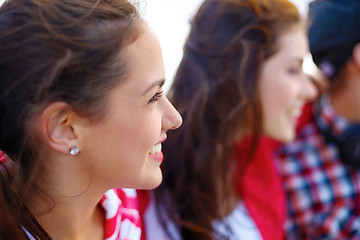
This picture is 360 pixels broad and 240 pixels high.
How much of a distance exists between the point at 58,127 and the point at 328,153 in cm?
120

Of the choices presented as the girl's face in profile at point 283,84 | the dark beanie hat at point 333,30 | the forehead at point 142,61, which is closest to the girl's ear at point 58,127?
the forehead at point 142,61

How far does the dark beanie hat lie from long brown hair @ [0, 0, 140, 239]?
2.95 ft

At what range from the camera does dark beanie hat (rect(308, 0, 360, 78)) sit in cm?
143

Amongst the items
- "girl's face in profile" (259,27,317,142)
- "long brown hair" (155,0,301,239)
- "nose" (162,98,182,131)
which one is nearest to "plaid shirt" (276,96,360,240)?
"girl's face in profile" (259,27,317,142)

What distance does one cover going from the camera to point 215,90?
4.49 feet

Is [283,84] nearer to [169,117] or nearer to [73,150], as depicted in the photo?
[169,117]

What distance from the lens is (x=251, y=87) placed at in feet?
4.50

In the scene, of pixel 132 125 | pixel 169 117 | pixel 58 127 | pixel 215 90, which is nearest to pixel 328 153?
pixel 215 90

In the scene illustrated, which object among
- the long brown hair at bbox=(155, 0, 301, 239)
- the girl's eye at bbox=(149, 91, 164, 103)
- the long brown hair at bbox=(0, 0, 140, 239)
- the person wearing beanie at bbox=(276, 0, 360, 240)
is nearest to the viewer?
the long brown hair at bbox=(0, 0, 140, 239)

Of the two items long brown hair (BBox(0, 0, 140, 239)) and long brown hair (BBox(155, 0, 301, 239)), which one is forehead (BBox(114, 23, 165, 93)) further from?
long brown hair (BBox(155, 0, 301, 239))

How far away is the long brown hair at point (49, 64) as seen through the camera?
0.74 m

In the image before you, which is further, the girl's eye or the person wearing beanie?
the person wearing beanie

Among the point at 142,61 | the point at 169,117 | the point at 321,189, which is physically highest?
the point at 142,61

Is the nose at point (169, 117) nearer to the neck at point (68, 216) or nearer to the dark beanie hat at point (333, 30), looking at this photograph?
the neck at point (68, 216)
